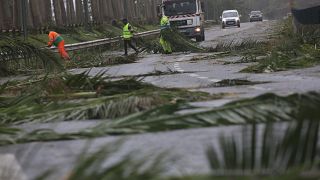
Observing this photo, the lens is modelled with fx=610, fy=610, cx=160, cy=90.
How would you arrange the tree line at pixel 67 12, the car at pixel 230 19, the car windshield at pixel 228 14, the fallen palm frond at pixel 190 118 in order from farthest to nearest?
the car windshield at pixel 228 14, the car at pixel 230 19, the tree line at pixel 67 12, the fallen palm frond at pixel 190 118

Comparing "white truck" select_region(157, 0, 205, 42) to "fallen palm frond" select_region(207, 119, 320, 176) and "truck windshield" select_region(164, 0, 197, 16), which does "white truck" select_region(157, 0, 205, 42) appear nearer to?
"truck windshield" select_region(164, 0, 197, 16)

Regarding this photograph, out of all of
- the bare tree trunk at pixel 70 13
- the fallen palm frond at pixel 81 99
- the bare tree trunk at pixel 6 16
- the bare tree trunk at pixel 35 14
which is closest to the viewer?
the fallen palm frond at pixel 81 99

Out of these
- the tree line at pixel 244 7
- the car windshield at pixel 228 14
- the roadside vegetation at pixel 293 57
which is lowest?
the tree line at pixel 244 7

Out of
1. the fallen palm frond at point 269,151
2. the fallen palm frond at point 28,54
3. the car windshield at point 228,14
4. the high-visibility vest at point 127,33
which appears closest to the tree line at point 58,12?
the high-visibility vest at point 127,33

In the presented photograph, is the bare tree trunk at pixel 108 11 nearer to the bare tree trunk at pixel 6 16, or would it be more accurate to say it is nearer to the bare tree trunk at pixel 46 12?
the bare tree trunk at pixel 46 12

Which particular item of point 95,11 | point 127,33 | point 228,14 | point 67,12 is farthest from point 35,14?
point 228,14

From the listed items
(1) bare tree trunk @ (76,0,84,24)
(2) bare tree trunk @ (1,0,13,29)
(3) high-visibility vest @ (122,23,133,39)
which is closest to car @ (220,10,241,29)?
(1) bare tree trunk @ (76,0,84,24)

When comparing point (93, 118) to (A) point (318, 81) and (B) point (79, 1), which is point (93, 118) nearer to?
(A) point (318, 81)

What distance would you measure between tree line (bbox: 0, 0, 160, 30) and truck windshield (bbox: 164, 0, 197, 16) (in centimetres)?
766

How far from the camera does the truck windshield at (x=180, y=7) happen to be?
33.5 m

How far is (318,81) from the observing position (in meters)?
10.6

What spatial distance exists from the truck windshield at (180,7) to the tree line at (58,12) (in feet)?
25.1

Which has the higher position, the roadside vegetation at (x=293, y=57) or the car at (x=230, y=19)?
the roadside vegetation at (x=293, y=57)

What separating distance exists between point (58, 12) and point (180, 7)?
38.4ft
